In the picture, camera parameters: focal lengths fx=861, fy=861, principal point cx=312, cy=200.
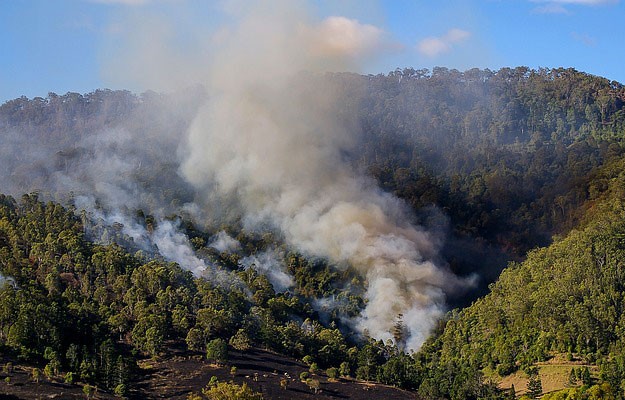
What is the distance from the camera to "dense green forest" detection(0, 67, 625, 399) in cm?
6725

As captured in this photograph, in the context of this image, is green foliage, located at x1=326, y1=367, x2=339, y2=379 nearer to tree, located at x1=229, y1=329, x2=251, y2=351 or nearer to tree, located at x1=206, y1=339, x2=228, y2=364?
tree, located at x1=229, y1=329, x2=251, y2=351

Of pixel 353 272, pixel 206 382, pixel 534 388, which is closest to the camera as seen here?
pixel 206 382

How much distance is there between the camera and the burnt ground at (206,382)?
55531 mm

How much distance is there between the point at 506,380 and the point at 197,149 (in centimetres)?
6951

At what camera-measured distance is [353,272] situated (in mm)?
96438

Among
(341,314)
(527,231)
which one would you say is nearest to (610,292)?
(341,314)

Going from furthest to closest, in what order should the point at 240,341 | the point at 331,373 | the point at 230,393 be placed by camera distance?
the point at 240,341 < the point at 331,373 < the point at 230,393

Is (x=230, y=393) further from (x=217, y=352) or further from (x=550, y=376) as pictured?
(x=550, y=376)

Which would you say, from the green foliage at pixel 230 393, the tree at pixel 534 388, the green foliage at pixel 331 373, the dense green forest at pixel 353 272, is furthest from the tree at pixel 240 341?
the tree at pixel 534 388

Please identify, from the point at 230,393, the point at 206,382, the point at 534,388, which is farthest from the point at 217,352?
the point at 534,388

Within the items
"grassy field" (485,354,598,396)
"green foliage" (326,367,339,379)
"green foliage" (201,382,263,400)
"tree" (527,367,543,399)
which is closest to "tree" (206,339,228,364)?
"green foliage" (326,367,339,379)

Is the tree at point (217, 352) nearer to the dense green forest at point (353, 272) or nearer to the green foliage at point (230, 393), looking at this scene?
the dense green forest at point (353, 272)

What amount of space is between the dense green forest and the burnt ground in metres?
1.43

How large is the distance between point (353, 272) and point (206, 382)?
1498 inches
